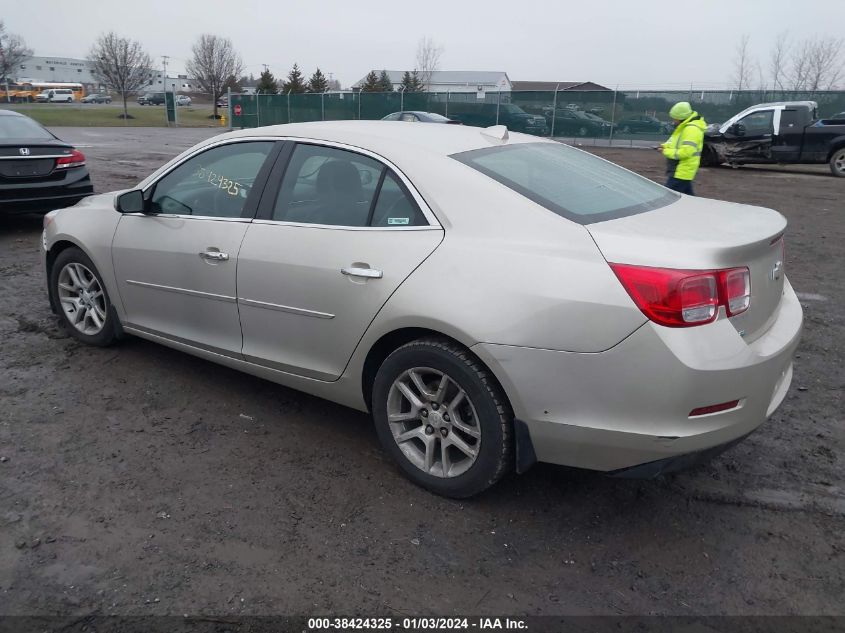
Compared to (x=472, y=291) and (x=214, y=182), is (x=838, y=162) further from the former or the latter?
(x=472, y=291)

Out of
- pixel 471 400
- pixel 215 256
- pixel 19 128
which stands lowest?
pixel 471 400

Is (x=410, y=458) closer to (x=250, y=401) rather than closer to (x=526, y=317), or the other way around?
Result: (x=526, y=317)

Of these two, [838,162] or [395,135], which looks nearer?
[395,135]

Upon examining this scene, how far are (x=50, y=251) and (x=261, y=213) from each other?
2211mm

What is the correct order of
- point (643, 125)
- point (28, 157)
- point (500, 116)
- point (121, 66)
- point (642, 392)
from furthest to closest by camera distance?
point (121, 66) → point (500, 116) → point (643, 125) → point (28, 157) → point (642, 392)

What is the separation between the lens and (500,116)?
3114cm

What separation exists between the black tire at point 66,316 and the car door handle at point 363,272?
2207mm

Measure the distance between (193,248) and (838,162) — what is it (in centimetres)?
1883

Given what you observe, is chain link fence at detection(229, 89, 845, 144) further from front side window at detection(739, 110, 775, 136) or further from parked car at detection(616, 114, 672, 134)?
front side window at detection(739, 110, 775, 136)

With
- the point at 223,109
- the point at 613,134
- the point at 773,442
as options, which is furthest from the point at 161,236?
the point at 223,109

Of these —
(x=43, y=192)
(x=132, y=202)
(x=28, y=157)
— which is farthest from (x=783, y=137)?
(x=132, y=202)

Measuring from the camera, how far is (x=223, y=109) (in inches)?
2426

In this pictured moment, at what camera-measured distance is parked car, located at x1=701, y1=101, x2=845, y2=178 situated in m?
18.0

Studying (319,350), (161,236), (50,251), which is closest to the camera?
(319,350)
